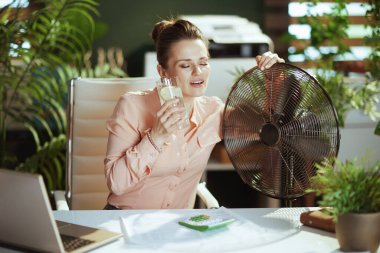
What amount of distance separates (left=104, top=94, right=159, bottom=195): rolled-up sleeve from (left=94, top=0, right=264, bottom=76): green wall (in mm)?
2684

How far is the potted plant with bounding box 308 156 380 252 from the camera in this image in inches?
60.2

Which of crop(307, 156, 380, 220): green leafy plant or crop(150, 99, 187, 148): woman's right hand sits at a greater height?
crop(150, 99, 187, 148): woman's right hand

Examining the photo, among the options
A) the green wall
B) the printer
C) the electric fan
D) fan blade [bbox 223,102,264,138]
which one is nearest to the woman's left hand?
the electric fan

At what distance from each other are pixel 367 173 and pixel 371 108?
1.82 meters

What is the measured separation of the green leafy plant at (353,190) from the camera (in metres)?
1.54

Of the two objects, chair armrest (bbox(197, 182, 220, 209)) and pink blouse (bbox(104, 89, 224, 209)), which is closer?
pink blouse (bbox(104, 89, 224, 209))

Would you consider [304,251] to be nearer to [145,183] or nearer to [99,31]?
[145,183]

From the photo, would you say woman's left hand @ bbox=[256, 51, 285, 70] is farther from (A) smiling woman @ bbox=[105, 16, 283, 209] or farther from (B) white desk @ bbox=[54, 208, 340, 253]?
(B) white desk @ bbox=[54, 208, 340, 253]

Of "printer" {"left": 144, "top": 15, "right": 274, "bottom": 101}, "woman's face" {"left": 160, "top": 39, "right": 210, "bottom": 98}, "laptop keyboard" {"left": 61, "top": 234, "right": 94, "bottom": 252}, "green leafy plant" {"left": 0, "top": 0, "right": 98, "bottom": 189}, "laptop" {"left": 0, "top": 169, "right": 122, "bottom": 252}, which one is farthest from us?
"printer" {"left": 144, "top": 15, "right": 274, "bottom": 101}

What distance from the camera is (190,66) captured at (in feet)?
7.26

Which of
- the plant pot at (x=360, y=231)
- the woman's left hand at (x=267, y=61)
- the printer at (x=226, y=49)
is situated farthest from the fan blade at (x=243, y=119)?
the printer at (x=226, y=49)

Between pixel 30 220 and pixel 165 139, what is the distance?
2.15 feet

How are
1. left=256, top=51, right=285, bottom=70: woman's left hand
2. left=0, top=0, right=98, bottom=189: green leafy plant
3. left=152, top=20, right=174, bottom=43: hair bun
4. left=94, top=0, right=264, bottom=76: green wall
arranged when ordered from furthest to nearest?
left=94, top=0, right=264, bottom=76: green wall
left=0, top=0, right=98, bottom=189: green leafy plant
left=152, top=20, right=174, bottom=43: hair bun
left=256, top=51, right=285, bottom=70: woman's left hand

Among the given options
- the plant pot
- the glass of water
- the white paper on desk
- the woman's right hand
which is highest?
the glass of water
